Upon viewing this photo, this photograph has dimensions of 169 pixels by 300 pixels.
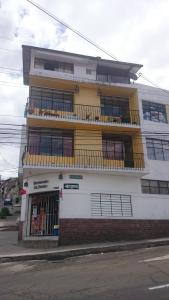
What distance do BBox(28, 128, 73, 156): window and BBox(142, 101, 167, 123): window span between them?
585 centimetres

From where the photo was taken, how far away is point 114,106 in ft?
74.0

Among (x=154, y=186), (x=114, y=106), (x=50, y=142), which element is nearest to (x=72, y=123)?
(x=50, y=142)

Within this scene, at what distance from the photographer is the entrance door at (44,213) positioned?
61.8ft

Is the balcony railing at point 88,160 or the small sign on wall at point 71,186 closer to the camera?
the small sign on wall at point 71,186

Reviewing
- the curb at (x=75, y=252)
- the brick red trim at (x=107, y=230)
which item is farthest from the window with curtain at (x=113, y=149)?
the curb at (x=75, y=252)

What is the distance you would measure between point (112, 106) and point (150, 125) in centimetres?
314

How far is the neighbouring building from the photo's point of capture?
18312mm

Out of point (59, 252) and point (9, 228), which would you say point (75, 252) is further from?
point (9, 228)

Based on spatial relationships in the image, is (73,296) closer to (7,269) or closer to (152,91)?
(7,269)

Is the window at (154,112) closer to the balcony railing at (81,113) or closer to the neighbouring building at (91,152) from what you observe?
the neighbouring building at (91,152)

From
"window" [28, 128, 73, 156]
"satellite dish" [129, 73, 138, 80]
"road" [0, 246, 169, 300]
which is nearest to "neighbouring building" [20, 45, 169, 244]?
"window" [28, 128, 73, 156]

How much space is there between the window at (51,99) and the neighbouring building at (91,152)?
7cm

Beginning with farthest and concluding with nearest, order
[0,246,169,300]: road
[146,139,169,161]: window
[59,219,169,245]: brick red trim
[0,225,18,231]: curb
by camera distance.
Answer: [0,225,18,231]: curb < [146,139,169,161]: window < [59,219,169,245]: brick red trim < [0,246,169,300]: road

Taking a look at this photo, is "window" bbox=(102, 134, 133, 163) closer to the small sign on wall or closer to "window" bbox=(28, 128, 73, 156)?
"window" bbox=(28, 128, 73, 156)
